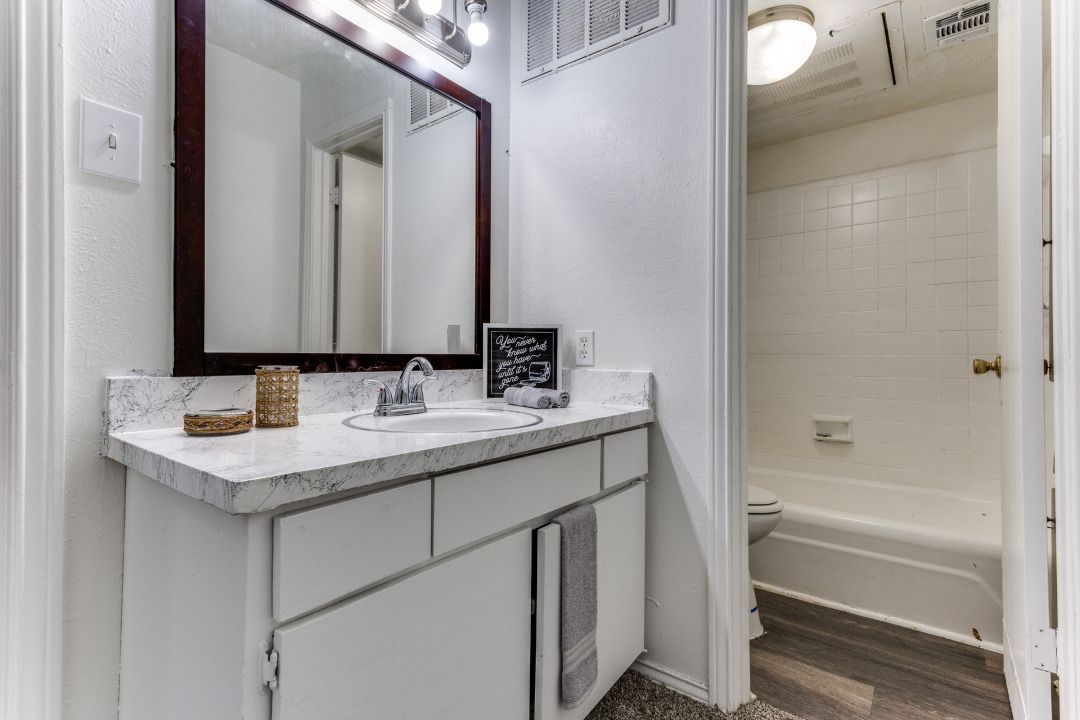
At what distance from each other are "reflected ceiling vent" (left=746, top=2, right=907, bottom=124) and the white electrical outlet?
1.47 metres

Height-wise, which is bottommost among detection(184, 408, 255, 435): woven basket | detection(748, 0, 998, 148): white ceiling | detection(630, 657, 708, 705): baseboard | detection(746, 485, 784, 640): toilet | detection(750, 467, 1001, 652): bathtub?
detection(630, 657, 708, 705): baseboard

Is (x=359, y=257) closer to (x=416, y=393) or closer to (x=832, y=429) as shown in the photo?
(x=416, y=393)

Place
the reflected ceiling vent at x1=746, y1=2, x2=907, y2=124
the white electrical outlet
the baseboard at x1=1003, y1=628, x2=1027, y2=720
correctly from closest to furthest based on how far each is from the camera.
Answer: the baseboard at x1=1003, y1=628, x2=1027, y2=720 < the white electrical outlet < the reflected ceiling vent at x1=746, y1=2, x2=907, y2=124

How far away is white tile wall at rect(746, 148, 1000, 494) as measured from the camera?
2297 millimetres

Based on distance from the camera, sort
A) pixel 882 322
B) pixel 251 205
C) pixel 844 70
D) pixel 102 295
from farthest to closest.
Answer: pixel 882 322, pixel 844 70, pixel 251 205, pixel 102 295

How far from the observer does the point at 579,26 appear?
5.33 feet

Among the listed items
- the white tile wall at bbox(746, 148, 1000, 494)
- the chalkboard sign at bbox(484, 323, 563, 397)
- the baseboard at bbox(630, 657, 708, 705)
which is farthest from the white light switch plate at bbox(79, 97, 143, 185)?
the white tile wall at bbox(746, 148, 1000, 494)

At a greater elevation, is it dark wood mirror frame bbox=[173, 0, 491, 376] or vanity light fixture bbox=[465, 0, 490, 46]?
vanity light fixture bbox=[465, 0, 490, 46]

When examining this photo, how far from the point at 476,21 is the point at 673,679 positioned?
193cm

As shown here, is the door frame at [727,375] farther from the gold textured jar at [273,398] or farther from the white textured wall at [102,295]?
the white textured wall at [102,295]

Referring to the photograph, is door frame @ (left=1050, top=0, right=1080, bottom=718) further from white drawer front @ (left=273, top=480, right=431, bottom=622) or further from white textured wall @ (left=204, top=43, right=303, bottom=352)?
white textured wall @ (left=204, top=43, right=303, bottom=352)

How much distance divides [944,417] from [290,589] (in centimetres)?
275

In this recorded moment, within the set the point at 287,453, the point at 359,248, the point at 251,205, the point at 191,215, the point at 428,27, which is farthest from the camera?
the point at 428,27

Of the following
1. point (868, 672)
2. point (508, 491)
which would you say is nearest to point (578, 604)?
point (508, 491)
